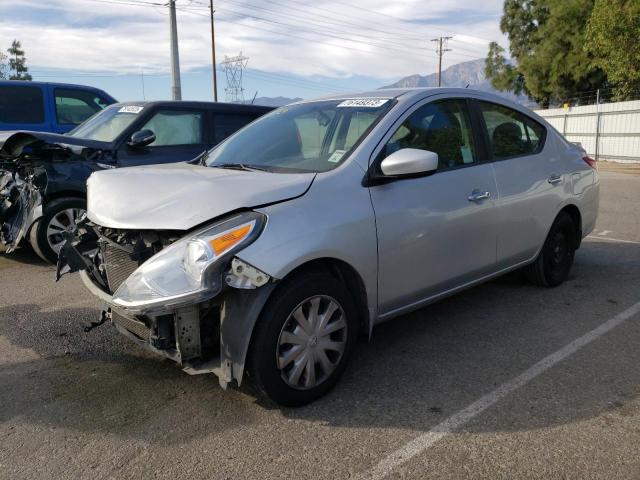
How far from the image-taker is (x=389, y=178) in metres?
3.46

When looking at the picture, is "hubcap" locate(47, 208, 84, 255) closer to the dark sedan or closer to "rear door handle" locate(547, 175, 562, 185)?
the dark sedan

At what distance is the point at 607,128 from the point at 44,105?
797 inches

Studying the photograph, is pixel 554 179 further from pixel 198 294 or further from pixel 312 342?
pixel 198 294

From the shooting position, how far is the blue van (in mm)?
9328

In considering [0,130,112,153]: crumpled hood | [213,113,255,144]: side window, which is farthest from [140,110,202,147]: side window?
[0,130,112,153]: crumpled hood

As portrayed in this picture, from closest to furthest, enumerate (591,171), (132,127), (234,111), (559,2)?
(591,171) → (132,127) → (234,111) → (559,2)

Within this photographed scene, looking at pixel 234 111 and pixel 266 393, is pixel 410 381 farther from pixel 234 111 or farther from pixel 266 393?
pixel 234 111

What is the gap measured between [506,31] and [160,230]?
4298 cm

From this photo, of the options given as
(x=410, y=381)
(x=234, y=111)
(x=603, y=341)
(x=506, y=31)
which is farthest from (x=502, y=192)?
(x=506, y=31)

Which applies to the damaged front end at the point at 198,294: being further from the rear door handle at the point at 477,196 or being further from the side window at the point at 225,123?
the side window at the point at 225,123

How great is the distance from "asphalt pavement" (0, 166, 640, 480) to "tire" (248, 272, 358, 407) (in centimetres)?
15

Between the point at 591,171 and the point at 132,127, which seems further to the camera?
the point at 132,127

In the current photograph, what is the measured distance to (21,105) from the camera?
941 cm

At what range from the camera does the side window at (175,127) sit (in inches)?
274
